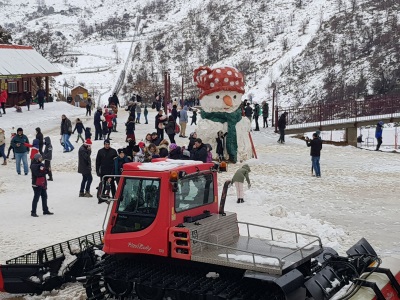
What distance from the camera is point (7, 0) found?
137750 mm

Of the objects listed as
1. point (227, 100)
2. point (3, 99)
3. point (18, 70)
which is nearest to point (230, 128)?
point (227, 100)

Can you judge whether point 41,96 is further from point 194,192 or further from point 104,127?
point 194,192

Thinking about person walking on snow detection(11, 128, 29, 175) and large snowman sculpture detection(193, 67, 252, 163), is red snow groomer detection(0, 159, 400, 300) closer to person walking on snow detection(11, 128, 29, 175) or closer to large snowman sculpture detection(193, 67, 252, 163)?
person walking on snow detection(11, 128, 29, 175)

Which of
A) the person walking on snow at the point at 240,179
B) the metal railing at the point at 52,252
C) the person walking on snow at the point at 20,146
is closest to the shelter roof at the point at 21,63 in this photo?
the person walking on snow at the point at 20,146

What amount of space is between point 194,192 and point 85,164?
23.6 ft

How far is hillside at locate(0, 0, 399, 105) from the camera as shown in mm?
59562

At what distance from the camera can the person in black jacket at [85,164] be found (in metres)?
14.7

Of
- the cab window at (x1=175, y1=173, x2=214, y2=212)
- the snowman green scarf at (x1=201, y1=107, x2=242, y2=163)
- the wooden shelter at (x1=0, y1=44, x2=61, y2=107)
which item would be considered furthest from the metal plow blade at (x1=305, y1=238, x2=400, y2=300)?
the wooden shelter at (x1=0, y1=44, x2=61, y2=107)

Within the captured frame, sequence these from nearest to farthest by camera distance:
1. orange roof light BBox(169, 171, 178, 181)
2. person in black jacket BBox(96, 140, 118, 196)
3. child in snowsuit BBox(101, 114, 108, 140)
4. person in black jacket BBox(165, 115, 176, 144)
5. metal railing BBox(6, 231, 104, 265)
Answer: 1. orange roof light BBox(169, 171, 178, 181)
2. metal railing BBox(6, 231, 104, 265)
3. person in black jacket BBox(96, 140, 118, 196)
4. person in black jacket BBox(165, 115, 176, 144)
5. child in snowsuit BBox(101, 114, 108, 140)

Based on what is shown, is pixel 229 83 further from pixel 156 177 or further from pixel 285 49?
pixel 285 49

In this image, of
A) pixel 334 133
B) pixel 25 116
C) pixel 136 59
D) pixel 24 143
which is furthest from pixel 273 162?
pixel 136 59

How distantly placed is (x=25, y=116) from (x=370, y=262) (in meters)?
27.2

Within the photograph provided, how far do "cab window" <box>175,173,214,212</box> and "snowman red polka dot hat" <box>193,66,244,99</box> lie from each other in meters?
13.0

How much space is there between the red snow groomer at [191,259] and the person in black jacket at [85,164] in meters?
6.11
